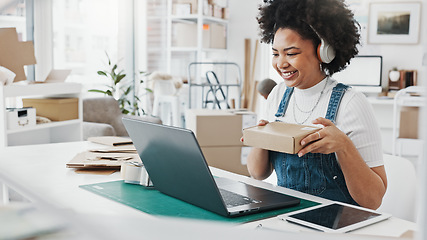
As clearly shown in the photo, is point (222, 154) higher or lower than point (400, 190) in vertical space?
lower

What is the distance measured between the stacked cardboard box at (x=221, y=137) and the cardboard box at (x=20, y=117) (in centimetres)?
113

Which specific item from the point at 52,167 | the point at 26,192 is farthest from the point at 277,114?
the point at 26,192

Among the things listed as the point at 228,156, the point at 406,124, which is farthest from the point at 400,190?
the point at 406,124

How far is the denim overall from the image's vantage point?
1312mm

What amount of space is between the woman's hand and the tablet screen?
140mm

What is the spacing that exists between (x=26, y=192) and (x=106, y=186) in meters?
1.02

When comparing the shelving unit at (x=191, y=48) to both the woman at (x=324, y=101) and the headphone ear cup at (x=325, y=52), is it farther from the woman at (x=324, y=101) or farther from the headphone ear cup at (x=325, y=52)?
the headphone ear cup at (x=325, y=52)

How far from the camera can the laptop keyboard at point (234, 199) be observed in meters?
1.00

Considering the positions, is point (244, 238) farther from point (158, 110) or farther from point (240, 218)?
point (158, 110)

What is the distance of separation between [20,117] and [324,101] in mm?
2167

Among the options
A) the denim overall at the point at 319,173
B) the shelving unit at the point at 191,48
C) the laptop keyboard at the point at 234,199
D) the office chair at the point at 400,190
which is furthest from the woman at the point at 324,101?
the shelving unit at the point at 191,48

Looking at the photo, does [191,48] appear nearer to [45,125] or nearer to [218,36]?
[218,36]

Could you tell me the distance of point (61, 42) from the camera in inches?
179

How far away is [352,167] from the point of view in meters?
1.18
